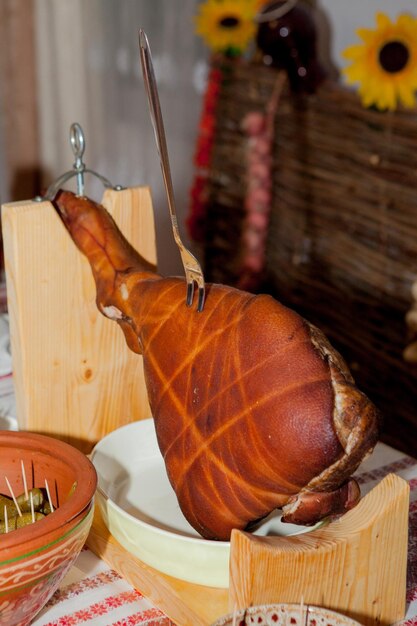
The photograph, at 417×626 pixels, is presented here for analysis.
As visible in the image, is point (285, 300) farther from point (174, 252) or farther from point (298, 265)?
point (174, 252)

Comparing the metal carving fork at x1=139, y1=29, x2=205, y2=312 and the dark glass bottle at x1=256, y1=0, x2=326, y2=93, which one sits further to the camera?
the dark glass bottle at x1=256, y1=0, x2=326, y2=93

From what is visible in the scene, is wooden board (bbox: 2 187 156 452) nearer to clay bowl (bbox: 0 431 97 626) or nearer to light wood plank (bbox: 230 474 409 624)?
clay bowl (bbox: 0 431 97 626)

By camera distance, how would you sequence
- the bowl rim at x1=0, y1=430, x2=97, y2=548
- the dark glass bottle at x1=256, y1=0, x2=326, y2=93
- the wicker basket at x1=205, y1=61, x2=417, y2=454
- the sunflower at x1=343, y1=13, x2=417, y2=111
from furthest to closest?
the dark glass bottle at x1=256, y1=0, x2=326, y2=93 < the wicker basket at x1=205, y1=61, x2=417, y2=454 < the sunflower at x1=343, y1=13, x2=417, y2=111 < the bowl rim at x1=0, y1=430, x2=97, y2=548

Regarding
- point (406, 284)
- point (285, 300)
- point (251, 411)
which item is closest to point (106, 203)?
point (251, 411)

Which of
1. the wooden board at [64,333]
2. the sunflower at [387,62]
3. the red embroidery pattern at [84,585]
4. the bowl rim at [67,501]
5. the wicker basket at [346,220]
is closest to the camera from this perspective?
the bowl rim at [67,501]

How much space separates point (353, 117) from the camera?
5.90 feet

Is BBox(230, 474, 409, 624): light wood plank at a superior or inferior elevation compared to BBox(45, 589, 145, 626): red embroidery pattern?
superior

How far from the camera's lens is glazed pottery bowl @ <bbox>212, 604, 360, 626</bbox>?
55cm

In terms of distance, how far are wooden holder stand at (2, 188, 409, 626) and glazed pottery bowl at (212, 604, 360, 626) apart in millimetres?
18

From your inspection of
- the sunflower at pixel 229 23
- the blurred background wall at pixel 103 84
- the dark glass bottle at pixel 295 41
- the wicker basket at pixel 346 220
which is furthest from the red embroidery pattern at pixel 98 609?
the blurred background wall at pixel 103 84

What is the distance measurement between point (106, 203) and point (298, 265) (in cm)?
125

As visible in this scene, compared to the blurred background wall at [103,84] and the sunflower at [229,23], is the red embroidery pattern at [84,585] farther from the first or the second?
the blurred background wall at [103,84]

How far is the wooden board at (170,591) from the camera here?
2.05 ft

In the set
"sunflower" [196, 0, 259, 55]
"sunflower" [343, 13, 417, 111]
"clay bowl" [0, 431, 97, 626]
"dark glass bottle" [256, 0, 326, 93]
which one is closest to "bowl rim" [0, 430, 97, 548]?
"clay bowl" [0, 431, 97, 626]
